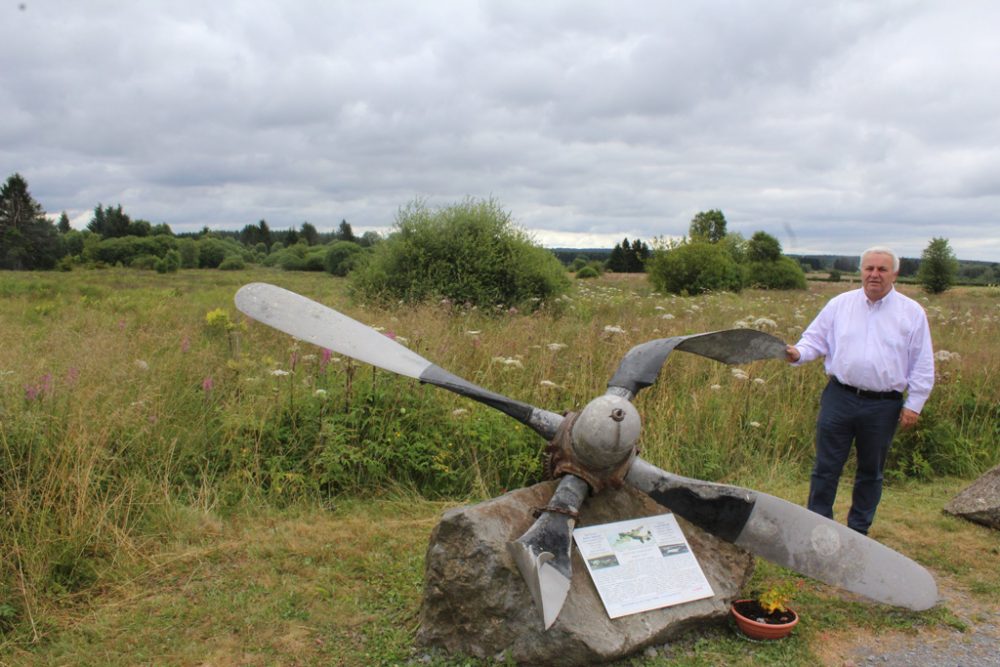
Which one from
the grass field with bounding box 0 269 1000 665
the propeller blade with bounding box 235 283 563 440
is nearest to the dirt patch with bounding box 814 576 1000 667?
the grass field with bounding box 0 269 1000 665

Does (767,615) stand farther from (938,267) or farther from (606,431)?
(938,267)

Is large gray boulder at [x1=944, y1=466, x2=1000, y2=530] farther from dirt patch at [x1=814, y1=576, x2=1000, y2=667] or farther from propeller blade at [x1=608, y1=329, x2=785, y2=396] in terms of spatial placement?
propeller blade at [x1=608, y1=329, x2=785, y2=396]

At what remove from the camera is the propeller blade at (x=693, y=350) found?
3.27 meters

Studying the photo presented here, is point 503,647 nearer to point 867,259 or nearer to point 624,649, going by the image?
A: point 624,649

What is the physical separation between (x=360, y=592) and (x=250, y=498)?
4.67 feet

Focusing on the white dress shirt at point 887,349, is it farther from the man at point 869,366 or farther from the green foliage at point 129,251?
the green foliage at point 129,251

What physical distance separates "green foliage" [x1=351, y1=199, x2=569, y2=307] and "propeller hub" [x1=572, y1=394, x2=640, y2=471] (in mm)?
7994

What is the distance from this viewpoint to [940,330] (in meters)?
9.78

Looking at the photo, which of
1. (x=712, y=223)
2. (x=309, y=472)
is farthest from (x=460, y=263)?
(x=712, y=223)

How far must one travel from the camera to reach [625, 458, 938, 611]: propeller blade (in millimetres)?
2988

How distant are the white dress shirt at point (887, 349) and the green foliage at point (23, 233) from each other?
19852mm

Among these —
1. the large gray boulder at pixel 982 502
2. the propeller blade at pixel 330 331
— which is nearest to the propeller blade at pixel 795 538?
the propeller blade at pixel 330 331

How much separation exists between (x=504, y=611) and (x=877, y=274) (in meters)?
2.82

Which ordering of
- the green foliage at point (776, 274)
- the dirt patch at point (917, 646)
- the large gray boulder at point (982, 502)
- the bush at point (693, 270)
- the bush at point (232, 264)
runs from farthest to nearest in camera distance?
the green foliage at point (776, 274) < the bush at point (232, 264) < the bush at point (693, 270) < the large gray boulder at point (982, 502) < the dirt patch at point (917, 646)
